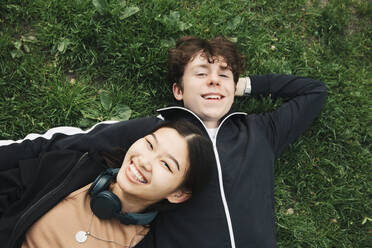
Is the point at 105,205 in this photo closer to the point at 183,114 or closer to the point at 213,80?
the point at 183,114

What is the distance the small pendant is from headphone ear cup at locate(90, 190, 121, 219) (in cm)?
18

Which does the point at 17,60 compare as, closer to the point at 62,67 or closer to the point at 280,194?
the point at 62,67

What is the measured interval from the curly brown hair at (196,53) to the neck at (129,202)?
123 centimetres

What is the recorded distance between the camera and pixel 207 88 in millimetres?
2918

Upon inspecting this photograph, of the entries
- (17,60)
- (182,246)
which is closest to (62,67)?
(17,60)

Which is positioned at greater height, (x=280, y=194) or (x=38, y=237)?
(x=38, y=237)

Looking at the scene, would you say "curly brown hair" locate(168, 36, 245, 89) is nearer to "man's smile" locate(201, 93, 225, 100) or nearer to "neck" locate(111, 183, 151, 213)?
"man's smile" locate(201, 93, 225, 100)

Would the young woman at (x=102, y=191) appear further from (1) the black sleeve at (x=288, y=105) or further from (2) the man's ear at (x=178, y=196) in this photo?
(1) the black sleeve at (x=288, y=105)

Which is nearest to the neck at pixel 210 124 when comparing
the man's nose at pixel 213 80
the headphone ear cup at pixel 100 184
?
the man's nose at pixel 213 80

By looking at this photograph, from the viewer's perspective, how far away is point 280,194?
343cm

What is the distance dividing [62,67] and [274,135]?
2.36m

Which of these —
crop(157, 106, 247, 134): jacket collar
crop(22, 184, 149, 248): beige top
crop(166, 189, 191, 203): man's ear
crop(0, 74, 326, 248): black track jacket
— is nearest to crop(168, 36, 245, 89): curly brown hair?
crop(157, 106, 247, 134): jacket collar

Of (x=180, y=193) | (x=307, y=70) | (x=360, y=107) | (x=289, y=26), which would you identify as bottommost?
(x=180, y=193)

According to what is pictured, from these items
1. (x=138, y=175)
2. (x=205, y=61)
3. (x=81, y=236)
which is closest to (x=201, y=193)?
(x=138, y=175)
